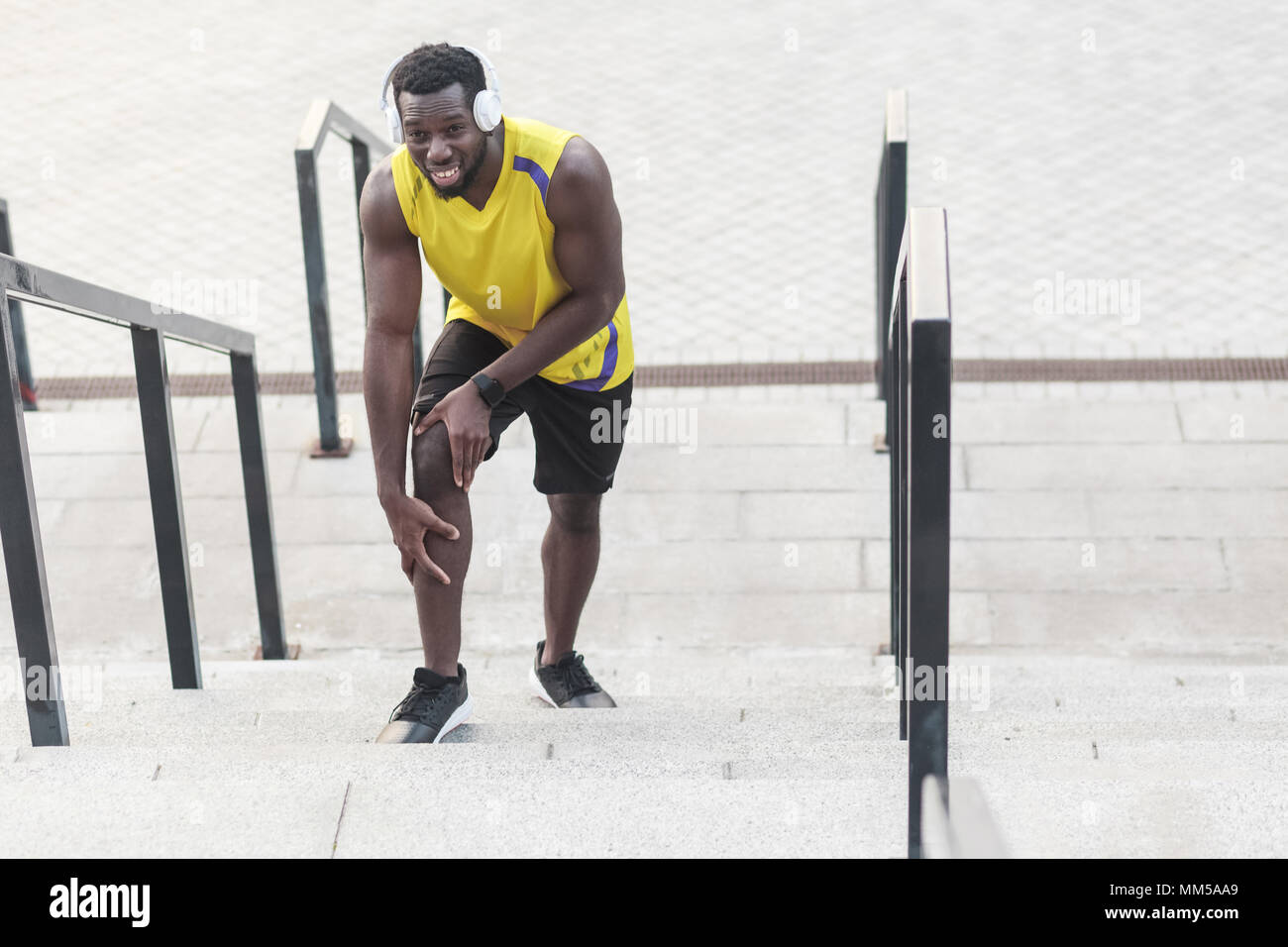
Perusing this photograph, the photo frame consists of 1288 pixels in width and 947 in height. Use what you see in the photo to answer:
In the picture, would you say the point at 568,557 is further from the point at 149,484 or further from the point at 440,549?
the point at 149,484

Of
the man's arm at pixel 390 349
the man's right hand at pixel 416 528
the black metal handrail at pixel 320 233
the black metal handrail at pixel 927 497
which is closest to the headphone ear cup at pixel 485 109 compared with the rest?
the man's arm at pixel 390 349

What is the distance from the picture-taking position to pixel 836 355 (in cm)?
593

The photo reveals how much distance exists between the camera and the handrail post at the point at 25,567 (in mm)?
2568

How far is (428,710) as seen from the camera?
3.04 meters

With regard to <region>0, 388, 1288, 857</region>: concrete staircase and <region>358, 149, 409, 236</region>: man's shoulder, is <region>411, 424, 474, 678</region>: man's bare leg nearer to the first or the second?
<region>0, 388, 1288, 857</region>: concrete staircase

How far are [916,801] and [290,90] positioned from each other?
7148mm

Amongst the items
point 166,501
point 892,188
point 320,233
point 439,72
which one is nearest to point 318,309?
point 320,233

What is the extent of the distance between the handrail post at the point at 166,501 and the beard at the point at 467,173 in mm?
765

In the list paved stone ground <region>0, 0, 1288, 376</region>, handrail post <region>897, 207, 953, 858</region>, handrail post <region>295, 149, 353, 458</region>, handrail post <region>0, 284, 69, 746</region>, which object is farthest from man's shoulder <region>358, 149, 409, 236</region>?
paved stone ground <region>0, 0, 1288, 376</region>

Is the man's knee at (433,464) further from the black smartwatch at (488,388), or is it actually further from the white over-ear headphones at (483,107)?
the white over-ear headphones at (483,107)

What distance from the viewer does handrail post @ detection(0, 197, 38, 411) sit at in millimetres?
5129

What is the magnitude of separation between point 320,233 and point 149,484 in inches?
62.0

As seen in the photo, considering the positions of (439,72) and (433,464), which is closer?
(439,72)
